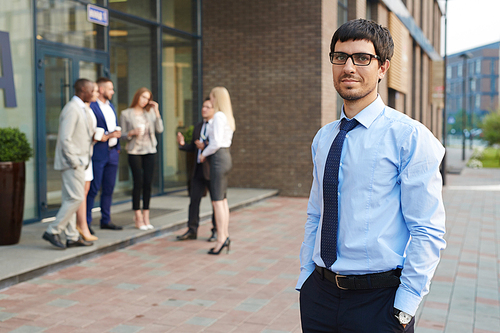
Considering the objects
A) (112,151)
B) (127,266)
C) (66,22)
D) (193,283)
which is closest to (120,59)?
(66,22)

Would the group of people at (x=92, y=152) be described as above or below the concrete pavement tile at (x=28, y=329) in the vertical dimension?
above

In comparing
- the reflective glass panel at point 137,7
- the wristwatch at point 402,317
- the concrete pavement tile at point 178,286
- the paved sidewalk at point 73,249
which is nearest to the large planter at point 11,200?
the paved sidewalk at point 73,249

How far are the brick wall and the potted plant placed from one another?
6971 millimetres

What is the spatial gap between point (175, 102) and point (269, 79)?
224 centimetres

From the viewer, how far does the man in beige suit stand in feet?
21.5

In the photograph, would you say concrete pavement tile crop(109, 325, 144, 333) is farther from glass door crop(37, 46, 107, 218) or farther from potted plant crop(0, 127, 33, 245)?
glass door crop(37, 46, 107, 218)

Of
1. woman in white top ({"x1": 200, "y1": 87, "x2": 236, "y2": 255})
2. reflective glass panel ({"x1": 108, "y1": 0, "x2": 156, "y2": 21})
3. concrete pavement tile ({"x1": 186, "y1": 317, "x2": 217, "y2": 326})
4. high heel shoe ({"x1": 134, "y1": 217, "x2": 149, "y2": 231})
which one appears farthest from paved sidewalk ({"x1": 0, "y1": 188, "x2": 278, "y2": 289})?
reflective glass panel ({"x1": 108, "y1": 0, "x2": 156, "y2": 21})

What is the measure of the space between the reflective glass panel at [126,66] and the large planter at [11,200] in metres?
3.77

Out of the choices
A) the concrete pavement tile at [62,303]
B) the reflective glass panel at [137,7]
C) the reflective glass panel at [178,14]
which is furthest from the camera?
the reflective glass panel at [178,14]

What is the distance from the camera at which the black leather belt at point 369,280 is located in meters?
2.10

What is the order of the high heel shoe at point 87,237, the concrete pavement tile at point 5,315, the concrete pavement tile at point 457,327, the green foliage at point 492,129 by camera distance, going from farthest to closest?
the green foliage at point 492,129
the high heel shoe at point 87,237
the concrete pavement tile at point 5,315
the concrete pavement tile at point 457,327

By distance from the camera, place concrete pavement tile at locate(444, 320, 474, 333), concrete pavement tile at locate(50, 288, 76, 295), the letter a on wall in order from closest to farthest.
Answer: concrete pavement tile at locate(444, 320, 474, 333)
concrete pavement tile at locate(50, 288, 76, 295)
the letter a on wall

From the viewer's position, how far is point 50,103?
29.4 ft

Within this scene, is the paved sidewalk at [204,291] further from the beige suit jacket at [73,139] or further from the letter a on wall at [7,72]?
the letter a on wall at [7,72]
